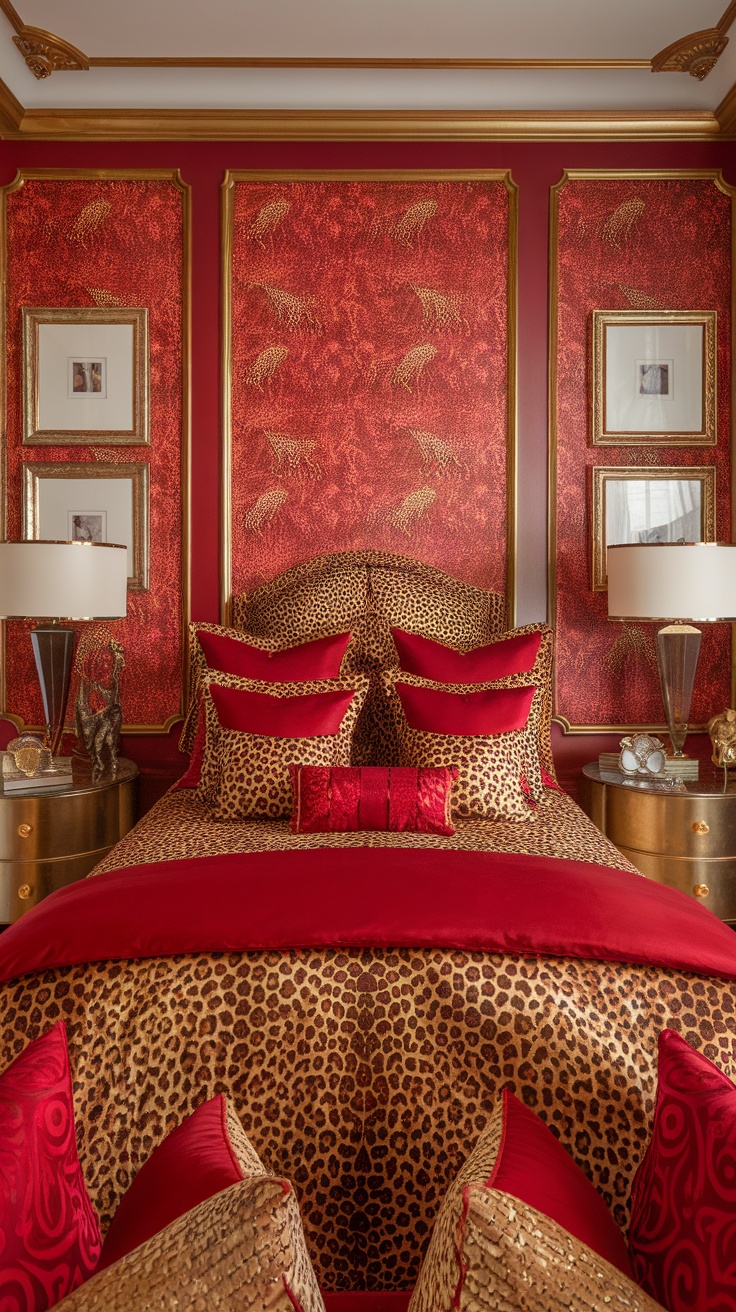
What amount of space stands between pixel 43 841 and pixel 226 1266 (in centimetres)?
238

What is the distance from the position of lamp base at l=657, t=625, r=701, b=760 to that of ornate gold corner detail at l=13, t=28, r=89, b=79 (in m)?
2.80

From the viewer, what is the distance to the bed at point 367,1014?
1408mm

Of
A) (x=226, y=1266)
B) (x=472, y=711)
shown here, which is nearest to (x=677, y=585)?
(x=472, y=711)

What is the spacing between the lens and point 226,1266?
72 centimetres

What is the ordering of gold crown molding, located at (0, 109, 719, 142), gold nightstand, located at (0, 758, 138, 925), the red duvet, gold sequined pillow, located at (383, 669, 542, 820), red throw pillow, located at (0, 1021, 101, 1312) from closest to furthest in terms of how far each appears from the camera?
red throw pillow, located at (0, 1021, 101, 1312), the red duvet, gold sequined pillow, located at (383, 669, 542, 820), gold nightstand, located at (0, 758, 138, 925), gold crown molding, located at (0, 109, 719, 142)

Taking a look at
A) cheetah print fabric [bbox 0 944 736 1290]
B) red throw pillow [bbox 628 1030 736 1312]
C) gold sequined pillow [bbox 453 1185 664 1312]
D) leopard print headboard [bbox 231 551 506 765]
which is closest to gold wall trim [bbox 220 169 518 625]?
leopard print headboard [bbox 231 551 506 765]

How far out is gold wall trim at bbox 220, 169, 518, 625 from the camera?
3.45 m

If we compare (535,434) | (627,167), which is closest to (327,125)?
(627,167)

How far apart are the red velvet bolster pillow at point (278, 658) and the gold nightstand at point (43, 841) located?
1.90 feet

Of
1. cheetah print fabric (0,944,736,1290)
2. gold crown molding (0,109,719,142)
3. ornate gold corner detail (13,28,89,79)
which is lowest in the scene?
cheetah print fabric (0,944,736,1290)

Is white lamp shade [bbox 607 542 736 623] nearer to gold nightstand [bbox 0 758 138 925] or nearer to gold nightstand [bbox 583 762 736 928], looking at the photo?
gold nightstand [bbox 583 762 736 928]

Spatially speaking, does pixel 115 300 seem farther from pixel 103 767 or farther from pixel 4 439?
pixel 103 767

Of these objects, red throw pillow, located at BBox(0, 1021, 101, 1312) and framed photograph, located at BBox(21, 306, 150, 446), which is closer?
red throw pillow, located at BBox(0, 1021, 101, 1312)

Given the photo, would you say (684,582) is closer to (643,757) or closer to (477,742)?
(643,757)
